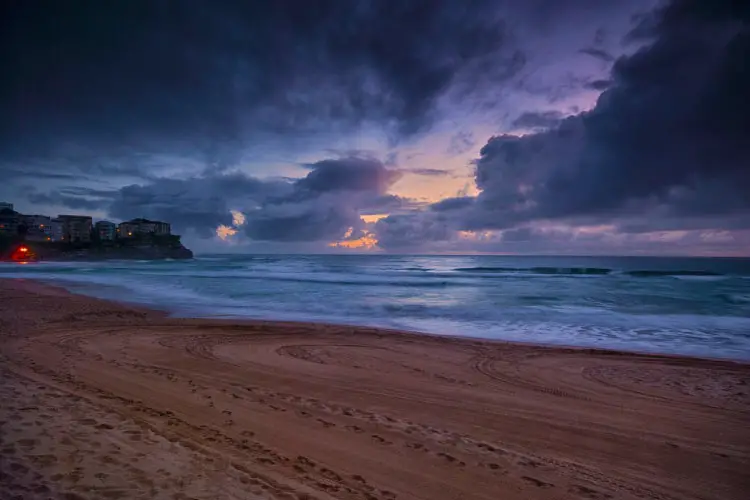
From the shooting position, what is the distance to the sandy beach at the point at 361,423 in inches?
156

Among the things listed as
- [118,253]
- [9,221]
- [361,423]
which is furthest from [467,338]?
[9,221]

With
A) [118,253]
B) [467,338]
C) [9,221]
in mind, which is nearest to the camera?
[467,338]

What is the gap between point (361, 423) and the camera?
5715 millimetres

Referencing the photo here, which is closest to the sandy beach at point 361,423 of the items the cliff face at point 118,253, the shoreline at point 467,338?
the shoreline at point 467,338

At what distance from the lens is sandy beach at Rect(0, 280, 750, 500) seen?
156 inches

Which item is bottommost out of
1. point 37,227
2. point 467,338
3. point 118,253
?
point 467,338

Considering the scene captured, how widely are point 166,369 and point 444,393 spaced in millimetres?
5384

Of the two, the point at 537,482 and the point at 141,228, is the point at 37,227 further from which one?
the point at 537,482

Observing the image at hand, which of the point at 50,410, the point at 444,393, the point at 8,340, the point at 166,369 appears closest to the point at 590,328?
the point at 444,393

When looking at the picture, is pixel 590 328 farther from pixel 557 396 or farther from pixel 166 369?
pixel 166 369

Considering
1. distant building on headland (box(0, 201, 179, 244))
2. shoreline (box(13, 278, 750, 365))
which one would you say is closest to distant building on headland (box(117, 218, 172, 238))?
distant building on headland (box(0, 201, 179, 244))

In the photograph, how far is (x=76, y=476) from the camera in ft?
11.7

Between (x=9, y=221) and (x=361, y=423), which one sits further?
(x=9, y=221)

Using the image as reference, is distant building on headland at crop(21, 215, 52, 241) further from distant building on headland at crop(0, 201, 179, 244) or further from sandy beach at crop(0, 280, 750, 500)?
sandy beach at crop(0, 280, 750, 500)
